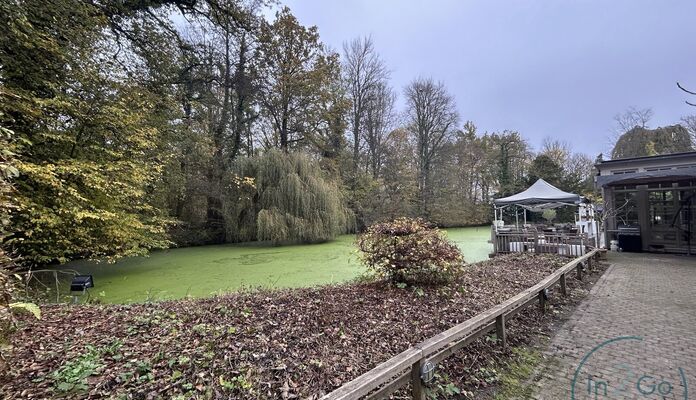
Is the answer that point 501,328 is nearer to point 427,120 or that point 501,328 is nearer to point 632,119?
point 427,120

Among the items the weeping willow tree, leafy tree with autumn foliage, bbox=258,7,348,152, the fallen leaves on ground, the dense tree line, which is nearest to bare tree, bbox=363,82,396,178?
the dense tree line

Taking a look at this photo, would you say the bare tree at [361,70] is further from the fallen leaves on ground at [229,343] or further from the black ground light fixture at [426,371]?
the black ground light fixture at [426,371]

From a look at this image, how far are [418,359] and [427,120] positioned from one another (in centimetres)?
2382

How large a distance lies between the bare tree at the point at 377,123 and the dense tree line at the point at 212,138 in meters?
0.11

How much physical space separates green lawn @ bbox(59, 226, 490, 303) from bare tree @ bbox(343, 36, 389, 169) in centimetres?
1330

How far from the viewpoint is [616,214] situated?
10.3 metres

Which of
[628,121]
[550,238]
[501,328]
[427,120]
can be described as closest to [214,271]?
[501,328]

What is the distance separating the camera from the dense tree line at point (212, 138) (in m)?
5.86

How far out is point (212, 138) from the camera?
Answer: 1382cm

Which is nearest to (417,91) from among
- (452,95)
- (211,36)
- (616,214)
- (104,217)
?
(452,95)

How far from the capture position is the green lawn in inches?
239

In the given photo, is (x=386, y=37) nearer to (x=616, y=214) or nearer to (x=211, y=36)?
(x=211, y=36)

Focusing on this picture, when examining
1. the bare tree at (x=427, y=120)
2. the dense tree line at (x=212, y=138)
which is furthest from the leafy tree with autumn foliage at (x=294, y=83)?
the bare tree at (x=427, y=120)

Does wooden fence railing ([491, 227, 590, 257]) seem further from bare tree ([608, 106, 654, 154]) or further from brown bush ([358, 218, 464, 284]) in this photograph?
bare tree ([608, 106, 654, 154])
